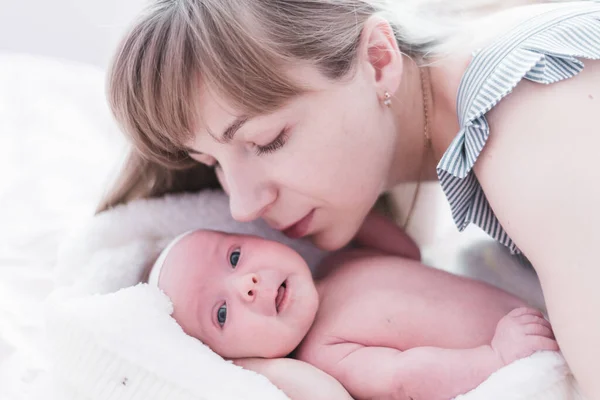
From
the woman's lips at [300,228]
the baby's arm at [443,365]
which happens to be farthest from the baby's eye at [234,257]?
the baby's arm at [443,365]

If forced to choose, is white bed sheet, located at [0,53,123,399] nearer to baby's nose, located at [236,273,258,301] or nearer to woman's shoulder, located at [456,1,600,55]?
baby's nose, located at [236,273,258,301]

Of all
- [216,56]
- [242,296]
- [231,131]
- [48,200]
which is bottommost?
[48,200]

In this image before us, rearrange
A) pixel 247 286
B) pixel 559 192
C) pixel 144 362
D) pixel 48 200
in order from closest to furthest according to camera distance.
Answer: pixel 559 192, pixel 144 362, pixel 247 286, pixel 48 200

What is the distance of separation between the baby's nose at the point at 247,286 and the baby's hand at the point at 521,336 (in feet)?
1.11

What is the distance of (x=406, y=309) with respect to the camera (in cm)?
101

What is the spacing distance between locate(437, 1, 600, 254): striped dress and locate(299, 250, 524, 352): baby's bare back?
0.15 metres

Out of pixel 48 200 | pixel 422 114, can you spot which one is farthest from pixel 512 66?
pixel 48 200

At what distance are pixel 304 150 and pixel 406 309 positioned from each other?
0.28m

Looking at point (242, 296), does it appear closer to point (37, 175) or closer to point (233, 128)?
point (233, 128)

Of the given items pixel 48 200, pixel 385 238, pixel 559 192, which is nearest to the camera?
pixel 559 192

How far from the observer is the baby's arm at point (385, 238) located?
1246 mm

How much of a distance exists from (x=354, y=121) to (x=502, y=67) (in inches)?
8.9

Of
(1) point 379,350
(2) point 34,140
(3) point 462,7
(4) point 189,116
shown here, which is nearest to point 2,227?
(2) point 34,140

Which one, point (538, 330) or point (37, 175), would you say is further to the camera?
point (37, 175)
